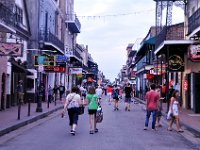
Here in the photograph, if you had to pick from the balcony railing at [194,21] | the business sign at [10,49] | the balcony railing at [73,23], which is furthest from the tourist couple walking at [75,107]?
the balcony railing at [73,23]

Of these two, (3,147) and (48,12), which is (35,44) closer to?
(48,12)

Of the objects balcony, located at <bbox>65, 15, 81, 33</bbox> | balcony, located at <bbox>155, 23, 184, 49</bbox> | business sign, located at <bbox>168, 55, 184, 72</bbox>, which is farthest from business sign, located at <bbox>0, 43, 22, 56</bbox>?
balcony, located at <bbox>65, 15, 81, 33</bbox>

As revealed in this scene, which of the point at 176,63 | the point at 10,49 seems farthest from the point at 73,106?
the point at 176,63

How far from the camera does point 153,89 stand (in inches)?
733

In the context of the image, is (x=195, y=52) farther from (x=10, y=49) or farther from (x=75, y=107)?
(x=75, y=107)

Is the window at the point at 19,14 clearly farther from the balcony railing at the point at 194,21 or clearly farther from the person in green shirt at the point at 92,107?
the person in green shirt at the point at 92,107

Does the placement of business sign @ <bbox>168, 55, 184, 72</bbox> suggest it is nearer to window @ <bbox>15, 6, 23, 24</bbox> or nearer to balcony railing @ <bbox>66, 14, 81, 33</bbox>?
window @ <bbox>15, 6, 23, 24</bbox>

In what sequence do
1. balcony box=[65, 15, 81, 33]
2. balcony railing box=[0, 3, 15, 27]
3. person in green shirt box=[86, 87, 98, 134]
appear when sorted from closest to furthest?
person in green shirt box=[86, 87, 98, 134] → balcony railing box=[0, 3, 15, 27] → balcony box=[65, 15, 81, 33]

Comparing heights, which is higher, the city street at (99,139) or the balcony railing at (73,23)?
the balcony railing at (73,23)

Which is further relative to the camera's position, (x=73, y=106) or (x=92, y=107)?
(x=92, y=107)

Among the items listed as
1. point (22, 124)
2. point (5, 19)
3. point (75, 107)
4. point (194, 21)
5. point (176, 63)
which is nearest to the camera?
point (75, 107)

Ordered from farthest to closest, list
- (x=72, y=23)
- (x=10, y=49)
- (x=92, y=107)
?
Result: (x=72, y=23) → (x=10, y=49) → (x=92, y=107)

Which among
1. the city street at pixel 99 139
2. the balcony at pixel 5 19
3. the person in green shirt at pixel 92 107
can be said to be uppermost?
the balcony at pixel 5 19

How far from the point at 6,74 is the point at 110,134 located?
52.5 feet
